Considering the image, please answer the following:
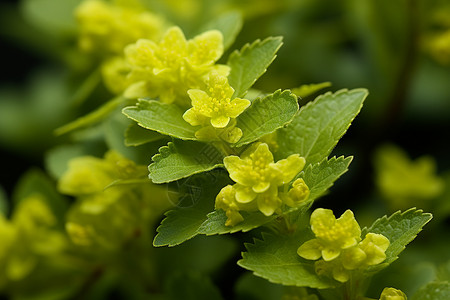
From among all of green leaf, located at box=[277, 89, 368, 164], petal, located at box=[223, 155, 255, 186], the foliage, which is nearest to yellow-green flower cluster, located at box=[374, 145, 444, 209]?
the foliage

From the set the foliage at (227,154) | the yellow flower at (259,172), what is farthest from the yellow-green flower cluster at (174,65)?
the yellow flower at (259,172)

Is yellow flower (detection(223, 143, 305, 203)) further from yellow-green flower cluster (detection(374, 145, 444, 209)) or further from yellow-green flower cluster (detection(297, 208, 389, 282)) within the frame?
yellow-green flower cluster (detection(374, 145, 444, 209))

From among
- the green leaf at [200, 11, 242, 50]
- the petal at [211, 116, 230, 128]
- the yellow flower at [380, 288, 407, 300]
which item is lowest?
the yellow flower at [380, 288, 407, 300]

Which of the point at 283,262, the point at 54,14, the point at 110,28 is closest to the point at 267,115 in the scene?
the point at 283,262

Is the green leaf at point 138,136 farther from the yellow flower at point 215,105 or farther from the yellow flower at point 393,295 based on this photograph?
the yellow flower at point 393,295

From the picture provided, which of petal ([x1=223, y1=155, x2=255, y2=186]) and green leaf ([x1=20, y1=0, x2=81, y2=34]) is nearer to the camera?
petal ([x1=223, y1=155, x2=255, y2=186])
